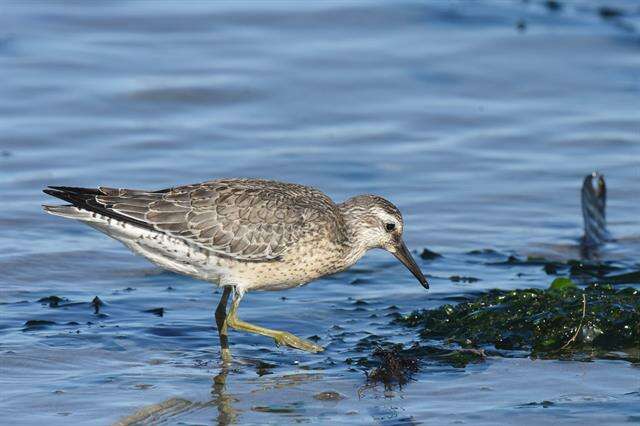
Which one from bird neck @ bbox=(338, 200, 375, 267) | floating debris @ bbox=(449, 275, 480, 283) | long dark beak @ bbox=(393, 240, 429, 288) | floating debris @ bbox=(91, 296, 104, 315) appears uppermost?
bird neck @ bbox=(338, 200, 375, 267)

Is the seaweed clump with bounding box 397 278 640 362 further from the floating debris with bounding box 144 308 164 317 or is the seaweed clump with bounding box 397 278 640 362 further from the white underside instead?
the floating debris with bounding box 144 308 164 317

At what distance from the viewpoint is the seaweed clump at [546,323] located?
9.59 meters

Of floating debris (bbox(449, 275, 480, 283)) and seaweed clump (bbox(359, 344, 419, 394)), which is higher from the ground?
floating debris (bbox(449, 275, 480, 283))

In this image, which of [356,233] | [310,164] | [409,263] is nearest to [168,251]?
[356,233]

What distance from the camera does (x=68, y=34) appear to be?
18.7 meters

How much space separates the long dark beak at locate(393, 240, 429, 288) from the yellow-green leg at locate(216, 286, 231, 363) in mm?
1451

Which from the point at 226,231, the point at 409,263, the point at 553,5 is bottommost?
the point at 409,263

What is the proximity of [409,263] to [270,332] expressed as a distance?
1.44m

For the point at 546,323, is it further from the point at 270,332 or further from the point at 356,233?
the point at 270,332

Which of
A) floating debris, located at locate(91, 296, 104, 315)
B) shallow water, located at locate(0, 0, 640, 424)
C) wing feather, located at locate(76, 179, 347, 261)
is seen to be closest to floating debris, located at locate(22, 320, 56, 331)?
shallow water, located at locate(0, 0, 640, 424)

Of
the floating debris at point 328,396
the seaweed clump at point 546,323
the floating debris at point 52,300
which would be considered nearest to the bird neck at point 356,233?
the seaweed clump at point 546,323

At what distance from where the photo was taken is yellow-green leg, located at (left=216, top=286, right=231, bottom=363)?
31.9 ft

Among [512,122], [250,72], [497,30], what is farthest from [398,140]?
[497,30]

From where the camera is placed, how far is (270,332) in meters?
9.95
